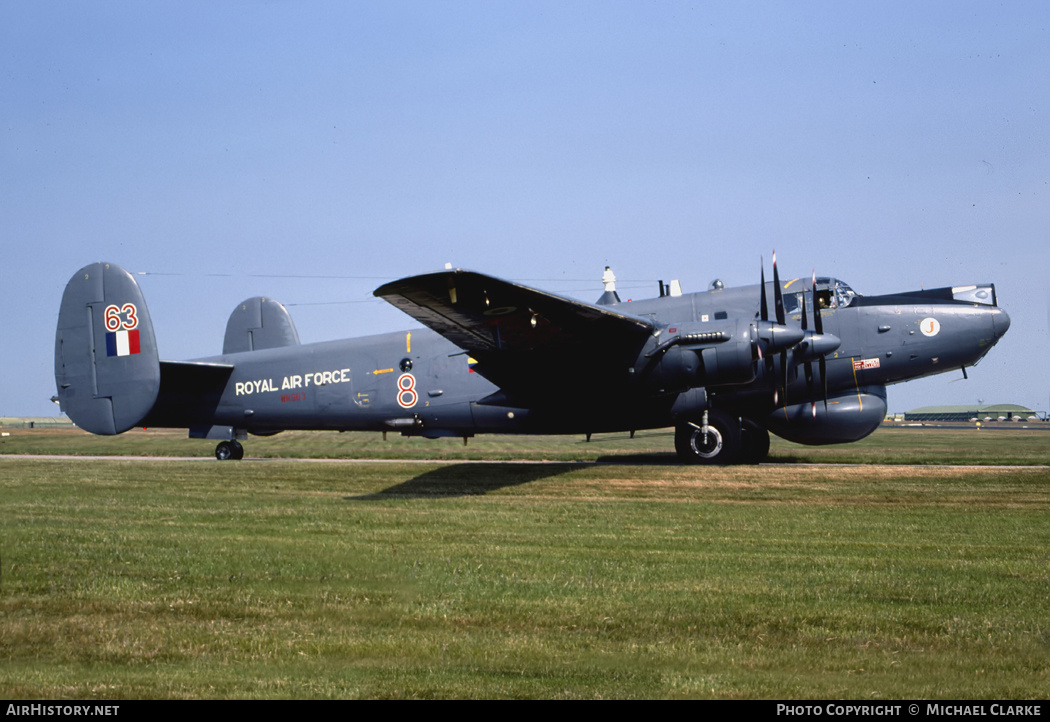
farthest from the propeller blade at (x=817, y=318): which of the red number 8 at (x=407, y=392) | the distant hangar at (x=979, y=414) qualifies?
the distant hangar at (x=979, y=414)

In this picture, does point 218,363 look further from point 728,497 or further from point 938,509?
point 938,509

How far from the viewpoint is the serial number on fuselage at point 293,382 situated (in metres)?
24.5

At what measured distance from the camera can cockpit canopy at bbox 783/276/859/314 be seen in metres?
21.3

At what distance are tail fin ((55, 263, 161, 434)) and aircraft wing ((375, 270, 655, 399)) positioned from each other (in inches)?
363

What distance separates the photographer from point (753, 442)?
2239cm

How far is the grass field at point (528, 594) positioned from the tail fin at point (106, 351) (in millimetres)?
7051

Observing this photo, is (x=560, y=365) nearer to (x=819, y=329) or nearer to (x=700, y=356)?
(x=700, y=356)

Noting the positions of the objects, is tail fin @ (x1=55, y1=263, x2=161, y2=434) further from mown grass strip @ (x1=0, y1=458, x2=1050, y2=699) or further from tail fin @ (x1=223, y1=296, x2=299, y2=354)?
mown grass strip @ (x1=0, y1=458, x2=1050, y2=699)

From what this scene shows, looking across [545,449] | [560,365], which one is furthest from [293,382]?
[560,365]

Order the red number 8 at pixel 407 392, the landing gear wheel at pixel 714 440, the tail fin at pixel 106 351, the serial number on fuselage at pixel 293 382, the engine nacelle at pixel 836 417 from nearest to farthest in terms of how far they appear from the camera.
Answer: the landing gear wheel at pixel 714 440 < the engine nacelle at pixel 836 417 < the tail fin at pixel 106 351 < the red number 8 at pixel 407 392 < the serial number on fuselage at pixel 293 382

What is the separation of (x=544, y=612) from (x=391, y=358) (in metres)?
16.9

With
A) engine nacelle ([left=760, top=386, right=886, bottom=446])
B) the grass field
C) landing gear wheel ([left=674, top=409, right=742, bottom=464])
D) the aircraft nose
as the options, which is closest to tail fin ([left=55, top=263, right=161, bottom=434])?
the grass field

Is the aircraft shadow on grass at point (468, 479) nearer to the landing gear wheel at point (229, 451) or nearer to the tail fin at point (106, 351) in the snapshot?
the tail fin at point (106, 351)

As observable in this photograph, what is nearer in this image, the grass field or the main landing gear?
the grass field
